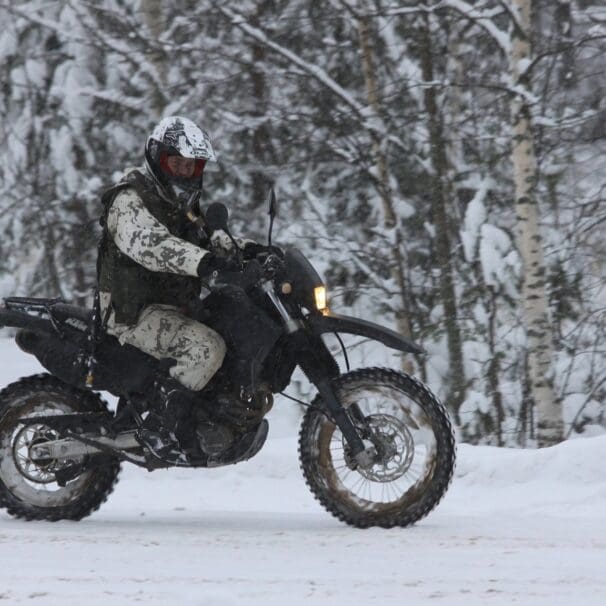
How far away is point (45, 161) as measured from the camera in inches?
503

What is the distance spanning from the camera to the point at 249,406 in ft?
17.4

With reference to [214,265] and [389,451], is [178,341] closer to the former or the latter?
[214,265]

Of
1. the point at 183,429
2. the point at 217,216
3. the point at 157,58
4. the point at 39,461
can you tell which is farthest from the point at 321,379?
the point at 157,58

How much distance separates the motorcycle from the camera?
5.22 meters

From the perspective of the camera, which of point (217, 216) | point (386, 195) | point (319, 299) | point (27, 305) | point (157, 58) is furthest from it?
point (157, 58)

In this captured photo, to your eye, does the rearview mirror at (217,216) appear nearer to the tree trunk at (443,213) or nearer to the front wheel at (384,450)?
the front wheel at (384,450)

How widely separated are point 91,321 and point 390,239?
16.6 feet

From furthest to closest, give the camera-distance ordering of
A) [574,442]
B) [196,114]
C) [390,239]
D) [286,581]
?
[196,114]
[390,239]
[574,442]
[286,581]

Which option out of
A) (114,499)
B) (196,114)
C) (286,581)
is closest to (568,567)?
(286,581)

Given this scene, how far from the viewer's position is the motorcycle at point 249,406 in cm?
522

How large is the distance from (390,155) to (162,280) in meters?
5.81

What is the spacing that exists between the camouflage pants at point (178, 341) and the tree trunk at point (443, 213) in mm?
5188

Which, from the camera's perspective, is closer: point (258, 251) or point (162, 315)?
point (162, 315)

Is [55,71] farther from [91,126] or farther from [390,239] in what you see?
[390,239]
